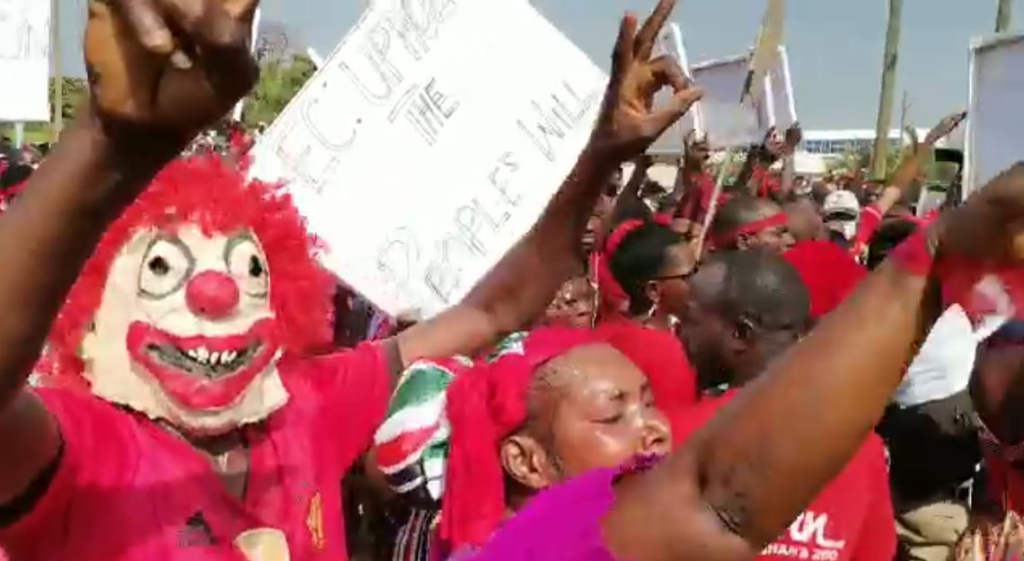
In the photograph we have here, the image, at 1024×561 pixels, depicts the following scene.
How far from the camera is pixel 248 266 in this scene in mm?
2779

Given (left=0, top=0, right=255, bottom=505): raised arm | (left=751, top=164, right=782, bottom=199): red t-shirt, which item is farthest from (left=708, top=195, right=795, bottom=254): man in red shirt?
(left=0, top=0, right=255, bottom=505): raised arm

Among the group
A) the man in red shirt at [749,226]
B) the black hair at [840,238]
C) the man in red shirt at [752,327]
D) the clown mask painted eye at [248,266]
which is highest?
the clown mask painted eye at [248,266]

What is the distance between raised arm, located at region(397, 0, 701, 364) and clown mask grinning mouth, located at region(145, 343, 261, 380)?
21.1 inches

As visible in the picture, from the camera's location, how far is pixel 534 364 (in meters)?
2.70

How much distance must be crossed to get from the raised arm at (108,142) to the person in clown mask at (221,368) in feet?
1.61

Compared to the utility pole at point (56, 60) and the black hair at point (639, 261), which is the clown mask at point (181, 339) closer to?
the black hair at point (639, 261)

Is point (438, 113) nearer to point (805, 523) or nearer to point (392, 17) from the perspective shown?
point (392, 17)

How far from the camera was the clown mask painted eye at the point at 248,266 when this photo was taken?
2.75m

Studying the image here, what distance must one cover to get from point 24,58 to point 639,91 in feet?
20.2

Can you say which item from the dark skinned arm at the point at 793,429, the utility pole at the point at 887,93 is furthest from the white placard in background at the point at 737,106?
the utility pole at the point at 887,93

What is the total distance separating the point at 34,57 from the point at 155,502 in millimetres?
6088

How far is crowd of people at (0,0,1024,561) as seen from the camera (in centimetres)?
136

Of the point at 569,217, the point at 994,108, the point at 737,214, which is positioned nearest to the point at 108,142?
the point at 569,217

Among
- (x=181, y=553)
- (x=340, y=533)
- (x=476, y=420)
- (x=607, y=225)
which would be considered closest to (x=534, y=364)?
(x=476, y=420)
